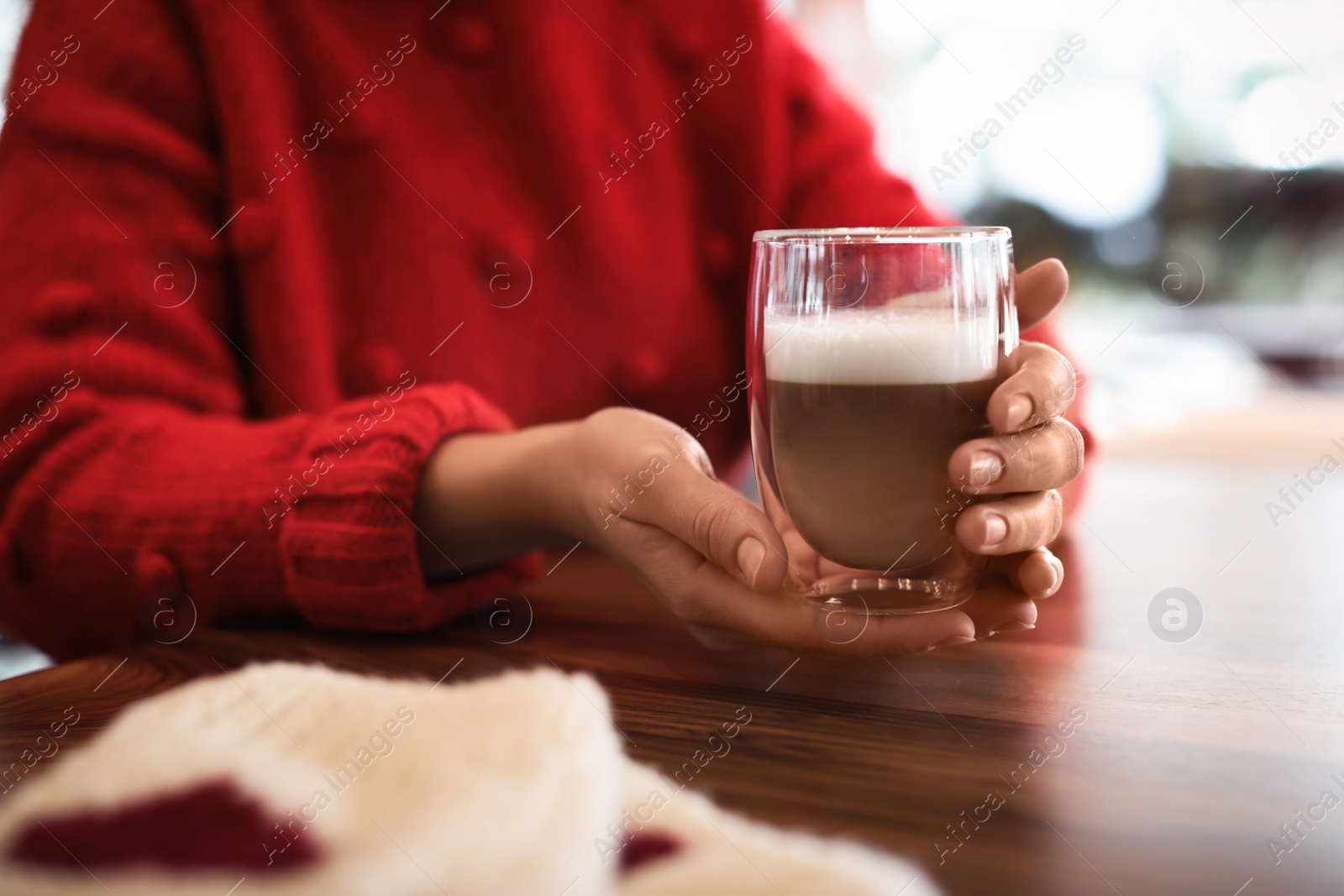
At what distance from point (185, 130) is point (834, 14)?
3051mm

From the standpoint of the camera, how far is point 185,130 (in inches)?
31.9

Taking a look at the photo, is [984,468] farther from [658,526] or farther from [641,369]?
[641,369]

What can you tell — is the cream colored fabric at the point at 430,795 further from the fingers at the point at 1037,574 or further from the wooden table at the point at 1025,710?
the fingers at the point at 1037,574

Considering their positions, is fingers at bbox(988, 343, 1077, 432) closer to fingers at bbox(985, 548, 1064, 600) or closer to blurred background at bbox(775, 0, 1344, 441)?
fingers at bbox(985, 548, 1064, 600)

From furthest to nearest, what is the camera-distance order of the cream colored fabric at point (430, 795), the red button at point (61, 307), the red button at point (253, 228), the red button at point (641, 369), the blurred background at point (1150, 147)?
the blurred background at point (1150, 147), the red button at point (641, 369), the red button at point (253, 228), the red button at point (61, 307), the cream colored fabric at point (430, 795)

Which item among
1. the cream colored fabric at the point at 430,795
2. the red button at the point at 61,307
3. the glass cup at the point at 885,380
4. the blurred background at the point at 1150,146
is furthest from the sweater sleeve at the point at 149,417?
the blurred background at the point at 1150,146

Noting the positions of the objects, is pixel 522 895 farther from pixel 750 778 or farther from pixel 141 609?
pixel 141 609

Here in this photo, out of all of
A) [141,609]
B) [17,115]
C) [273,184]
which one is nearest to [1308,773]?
[141,609]

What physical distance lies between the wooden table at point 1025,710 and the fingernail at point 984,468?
0.10 m

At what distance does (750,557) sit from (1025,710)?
138 mm

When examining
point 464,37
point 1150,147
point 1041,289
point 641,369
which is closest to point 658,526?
point 1041,289

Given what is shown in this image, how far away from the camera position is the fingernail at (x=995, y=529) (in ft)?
1.54

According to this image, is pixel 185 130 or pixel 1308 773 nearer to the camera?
pixel 1308 773

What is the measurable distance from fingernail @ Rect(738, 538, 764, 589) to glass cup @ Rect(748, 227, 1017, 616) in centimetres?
6
